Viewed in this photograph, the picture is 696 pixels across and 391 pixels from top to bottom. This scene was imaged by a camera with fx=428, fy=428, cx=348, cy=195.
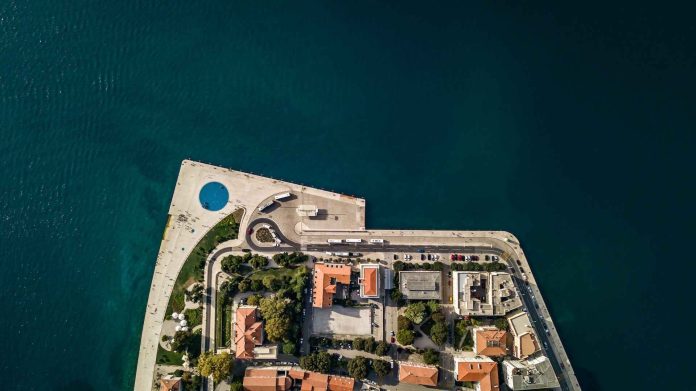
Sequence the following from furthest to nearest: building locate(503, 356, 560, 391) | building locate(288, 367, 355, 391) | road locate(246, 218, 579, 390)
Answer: road locate(246, 218, 579, 390)
building locate(288, 367, 355, 391)
building locate(503, 356, 560, 391)

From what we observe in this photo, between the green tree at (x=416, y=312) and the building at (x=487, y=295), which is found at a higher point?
the building at (x=487, y=295)

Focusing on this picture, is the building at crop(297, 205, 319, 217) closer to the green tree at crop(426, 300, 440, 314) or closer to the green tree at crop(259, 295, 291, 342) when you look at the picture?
the green tree at crop(259, 295, 291, 342)

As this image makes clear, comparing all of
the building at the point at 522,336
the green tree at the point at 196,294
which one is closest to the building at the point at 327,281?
the green tree at the point at 196,294

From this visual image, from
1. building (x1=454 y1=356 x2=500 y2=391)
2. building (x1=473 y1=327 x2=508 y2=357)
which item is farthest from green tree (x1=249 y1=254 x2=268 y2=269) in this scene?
building (x1=473 y1=327 x2=508 y2=357)

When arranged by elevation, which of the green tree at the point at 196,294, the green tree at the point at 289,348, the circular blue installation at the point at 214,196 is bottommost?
the green tree at the point at 289,348

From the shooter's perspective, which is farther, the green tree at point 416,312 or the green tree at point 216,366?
the green tree at point 416,312

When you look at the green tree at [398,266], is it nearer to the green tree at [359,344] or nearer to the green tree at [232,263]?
the green tree at [359,344]

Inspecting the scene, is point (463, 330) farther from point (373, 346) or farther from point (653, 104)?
point (653, 104)
